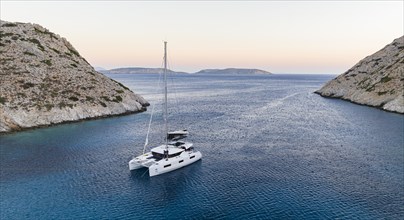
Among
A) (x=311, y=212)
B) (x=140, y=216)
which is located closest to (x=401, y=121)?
(x=311, y=212)

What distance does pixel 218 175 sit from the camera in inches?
1930

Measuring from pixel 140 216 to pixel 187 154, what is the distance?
20.1 meters

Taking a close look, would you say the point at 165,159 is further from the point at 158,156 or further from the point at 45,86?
the point at 45,86

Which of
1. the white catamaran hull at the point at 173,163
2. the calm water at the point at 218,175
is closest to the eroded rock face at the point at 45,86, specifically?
the calm water at the point at 218,175

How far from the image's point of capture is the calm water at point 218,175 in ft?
123

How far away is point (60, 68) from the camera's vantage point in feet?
353

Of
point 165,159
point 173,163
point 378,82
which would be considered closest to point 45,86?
point 165,159

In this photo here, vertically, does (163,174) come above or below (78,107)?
below

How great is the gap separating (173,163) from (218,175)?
8.60 meters

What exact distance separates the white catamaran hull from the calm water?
3.50ft

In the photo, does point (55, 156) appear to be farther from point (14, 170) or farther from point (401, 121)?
point (401, 121)

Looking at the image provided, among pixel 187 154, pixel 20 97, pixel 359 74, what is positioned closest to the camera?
pixel 187 154

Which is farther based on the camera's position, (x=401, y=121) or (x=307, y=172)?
(x=401, y=121)

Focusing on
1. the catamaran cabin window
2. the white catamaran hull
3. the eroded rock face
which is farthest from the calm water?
the eroded rock face
